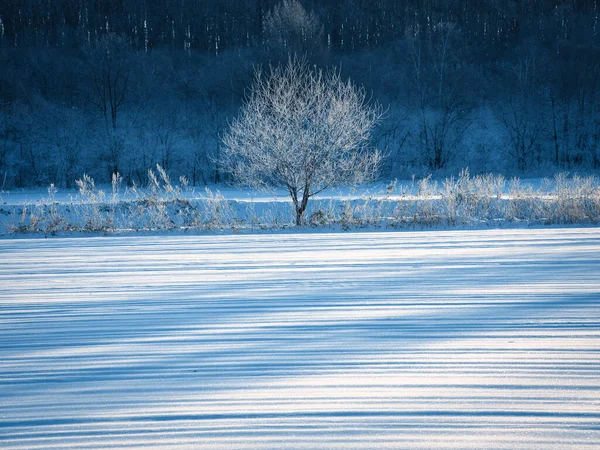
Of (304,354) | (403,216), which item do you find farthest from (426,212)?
(304,354)

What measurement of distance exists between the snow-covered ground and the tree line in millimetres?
26189

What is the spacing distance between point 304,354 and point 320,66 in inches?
1289

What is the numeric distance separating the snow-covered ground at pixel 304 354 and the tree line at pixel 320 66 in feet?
85.9

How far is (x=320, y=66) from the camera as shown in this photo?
3491 centimetres

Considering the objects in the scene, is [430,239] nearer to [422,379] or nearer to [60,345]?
[422,379]

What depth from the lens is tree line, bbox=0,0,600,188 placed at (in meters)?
33.2

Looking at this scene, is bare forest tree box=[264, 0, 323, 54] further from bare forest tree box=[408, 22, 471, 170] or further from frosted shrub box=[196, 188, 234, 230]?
frosted shrub box=[196, 188, 234, 230]

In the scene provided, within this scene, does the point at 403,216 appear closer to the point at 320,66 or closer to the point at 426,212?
the point at 426,212

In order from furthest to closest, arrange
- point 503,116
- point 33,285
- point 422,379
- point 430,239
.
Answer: point 503,116 < point 430,239 < point 33,285 < point 422,379

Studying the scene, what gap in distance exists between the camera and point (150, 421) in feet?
10.7

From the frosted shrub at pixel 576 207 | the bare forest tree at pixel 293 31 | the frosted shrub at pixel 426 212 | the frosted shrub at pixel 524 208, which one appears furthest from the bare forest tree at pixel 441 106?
the frosted shrub at pixel 426 212

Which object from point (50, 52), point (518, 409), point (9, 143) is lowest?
point (518, 409)

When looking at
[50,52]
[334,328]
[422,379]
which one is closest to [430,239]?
[334,328]

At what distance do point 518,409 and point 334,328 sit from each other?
5.87 feet
